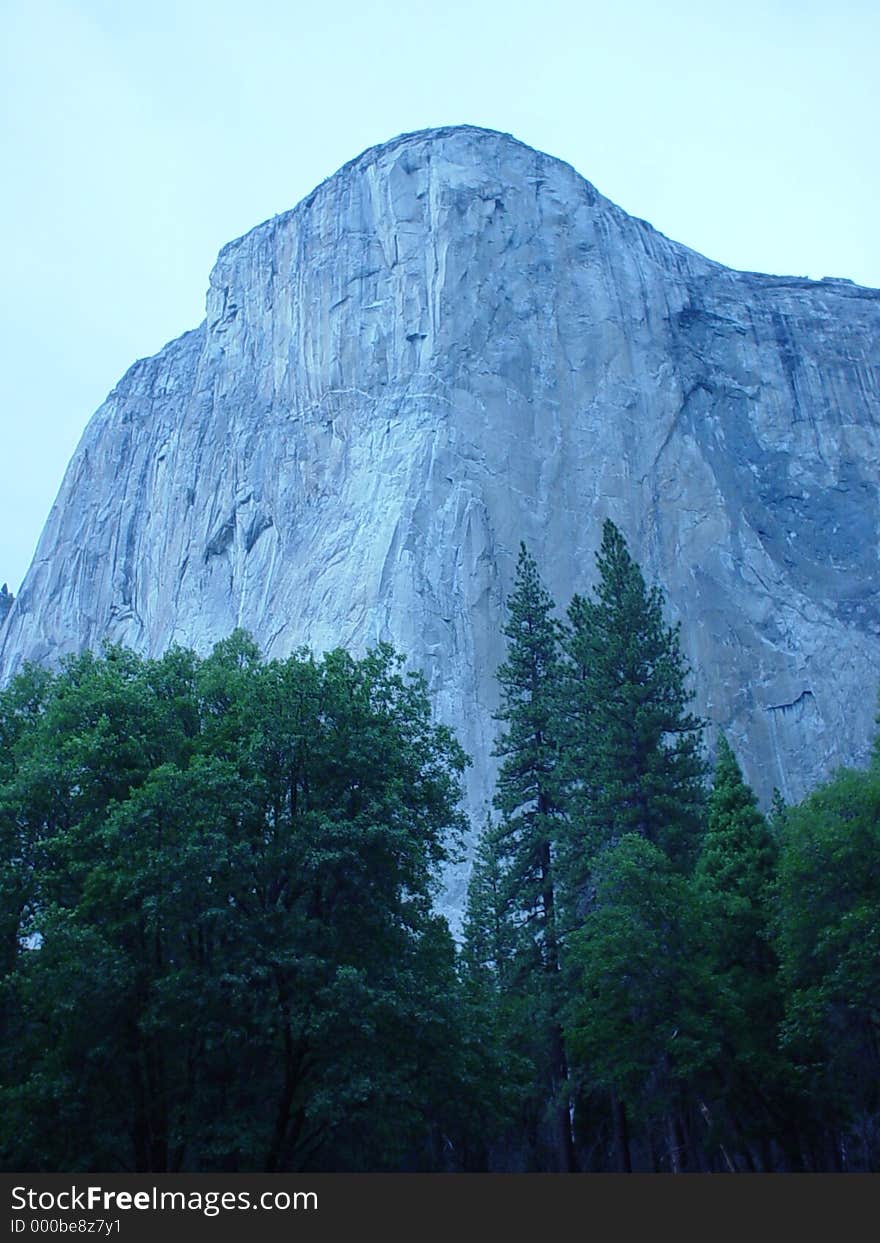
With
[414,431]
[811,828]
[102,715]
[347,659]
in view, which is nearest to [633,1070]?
[811,828]

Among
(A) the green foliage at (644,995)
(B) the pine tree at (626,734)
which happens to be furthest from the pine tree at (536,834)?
(A) the green foliage at (644,995)

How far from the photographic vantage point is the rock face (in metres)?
53.6

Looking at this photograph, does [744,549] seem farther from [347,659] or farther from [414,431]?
[347,659]

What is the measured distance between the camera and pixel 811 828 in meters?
22.3

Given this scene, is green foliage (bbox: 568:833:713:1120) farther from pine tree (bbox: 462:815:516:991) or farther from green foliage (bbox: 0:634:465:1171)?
pine tree (bbox: 462:815:516:991)

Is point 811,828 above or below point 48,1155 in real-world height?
above

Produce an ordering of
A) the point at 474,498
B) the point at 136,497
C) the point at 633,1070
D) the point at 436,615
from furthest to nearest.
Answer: the point at 136,497, the point at 474,498, the point at 436,615, the point at 633,1070

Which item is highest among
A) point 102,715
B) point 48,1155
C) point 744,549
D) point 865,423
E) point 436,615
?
point 865,423

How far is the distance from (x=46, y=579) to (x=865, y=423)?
172 ft

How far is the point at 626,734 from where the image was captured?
31.2m

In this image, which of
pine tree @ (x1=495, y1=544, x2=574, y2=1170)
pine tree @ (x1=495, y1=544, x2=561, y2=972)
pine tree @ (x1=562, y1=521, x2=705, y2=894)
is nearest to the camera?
pine tree @ (x1=495, y1=544, x2=574, y2=1170)

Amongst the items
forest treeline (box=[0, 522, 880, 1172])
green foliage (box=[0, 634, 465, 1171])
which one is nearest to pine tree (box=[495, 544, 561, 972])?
forest treeline (box=[0, 522, 880, 1172])

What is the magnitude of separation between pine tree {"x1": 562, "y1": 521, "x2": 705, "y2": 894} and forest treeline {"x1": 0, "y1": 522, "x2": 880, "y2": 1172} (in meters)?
2.26

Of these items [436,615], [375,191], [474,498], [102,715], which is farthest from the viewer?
[375,191]
